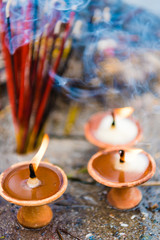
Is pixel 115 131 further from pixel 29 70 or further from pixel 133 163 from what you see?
pixel 29 70

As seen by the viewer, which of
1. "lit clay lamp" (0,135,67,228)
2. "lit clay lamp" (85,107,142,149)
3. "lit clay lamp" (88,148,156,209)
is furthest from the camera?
"lit clay lamp" (85,107,142,149)

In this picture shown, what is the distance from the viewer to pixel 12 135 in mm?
2150

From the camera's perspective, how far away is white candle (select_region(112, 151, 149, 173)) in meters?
1.45

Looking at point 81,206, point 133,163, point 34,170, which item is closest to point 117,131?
point 133,163

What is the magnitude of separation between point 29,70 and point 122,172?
0.91 m

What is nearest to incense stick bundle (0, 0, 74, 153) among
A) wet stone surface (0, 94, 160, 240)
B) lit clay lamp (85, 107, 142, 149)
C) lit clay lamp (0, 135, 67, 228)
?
wet stone surface (0, 94, 160, 240)

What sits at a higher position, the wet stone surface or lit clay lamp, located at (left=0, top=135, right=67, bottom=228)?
lit clay lamp, located at (left=0, top=135, right=67, bottom=228)

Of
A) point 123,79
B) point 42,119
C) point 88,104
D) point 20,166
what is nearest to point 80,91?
point 88,104

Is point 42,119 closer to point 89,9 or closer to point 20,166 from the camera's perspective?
point 20,166

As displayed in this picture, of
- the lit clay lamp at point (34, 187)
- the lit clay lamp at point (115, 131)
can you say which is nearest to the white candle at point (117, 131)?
the lit clay lamp at point (115, 131)

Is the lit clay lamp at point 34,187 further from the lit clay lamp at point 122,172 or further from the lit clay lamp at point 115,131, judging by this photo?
the lit clay lamp at point 115,131

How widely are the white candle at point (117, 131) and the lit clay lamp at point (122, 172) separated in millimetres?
146

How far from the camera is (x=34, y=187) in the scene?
1315mm

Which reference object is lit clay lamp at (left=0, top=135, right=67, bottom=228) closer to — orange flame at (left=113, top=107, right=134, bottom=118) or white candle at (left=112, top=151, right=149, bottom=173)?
white candle at (left=112, top=151, right=149, bottom=173)
